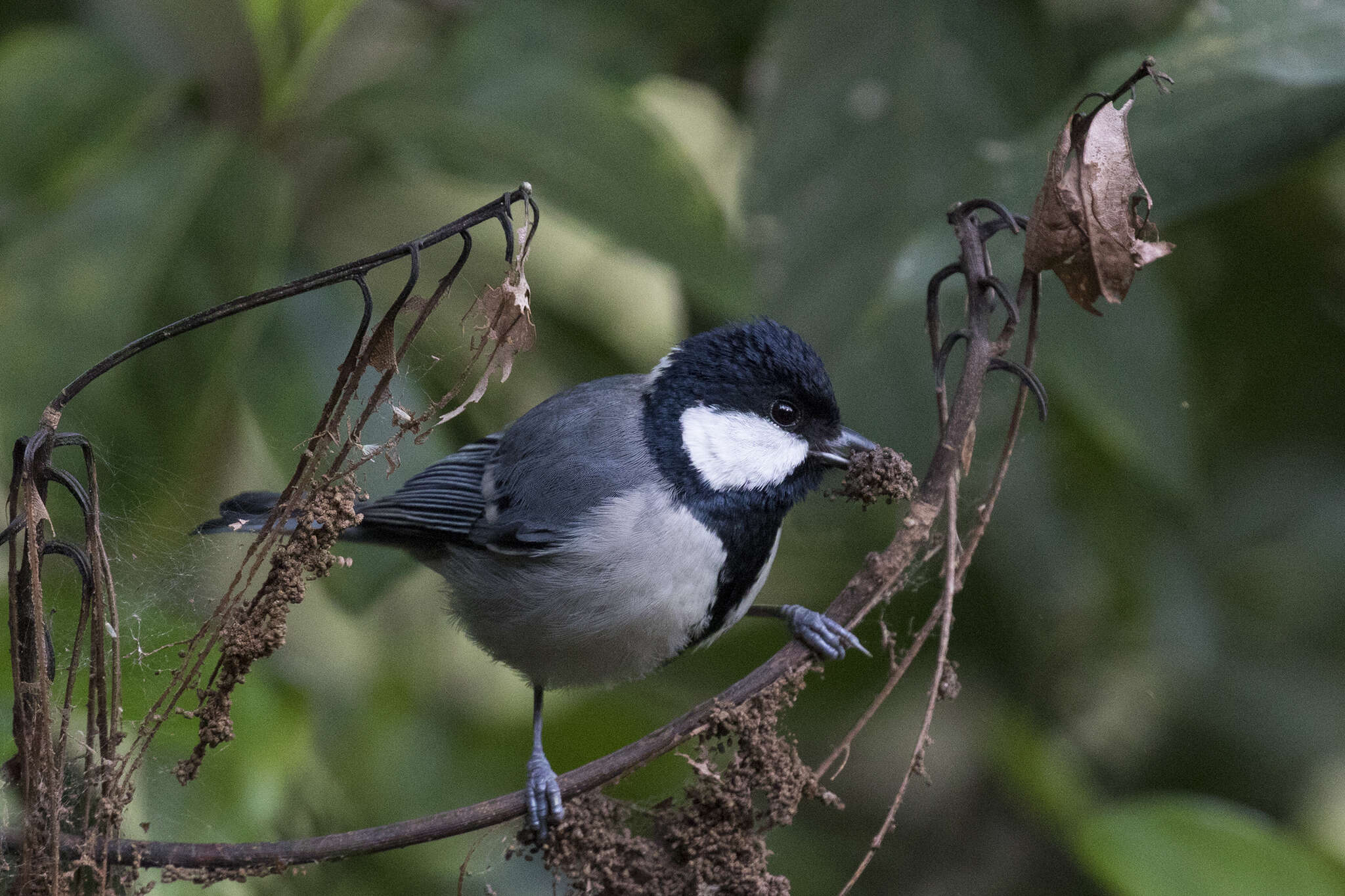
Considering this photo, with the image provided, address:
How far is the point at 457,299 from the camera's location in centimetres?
86

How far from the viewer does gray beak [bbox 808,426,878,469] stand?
4.14 feet

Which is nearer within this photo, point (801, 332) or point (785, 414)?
point (785, 414)

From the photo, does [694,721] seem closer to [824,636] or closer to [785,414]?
[824,636]

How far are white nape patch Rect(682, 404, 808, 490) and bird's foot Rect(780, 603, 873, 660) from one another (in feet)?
0.75

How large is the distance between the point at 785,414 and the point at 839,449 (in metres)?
0.07

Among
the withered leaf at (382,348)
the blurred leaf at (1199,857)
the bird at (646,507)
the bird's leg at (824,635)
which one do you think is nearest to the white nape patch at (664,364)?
the bird at (646,507)

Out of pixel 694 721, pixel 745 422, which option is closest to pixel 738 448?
pixel 745 422

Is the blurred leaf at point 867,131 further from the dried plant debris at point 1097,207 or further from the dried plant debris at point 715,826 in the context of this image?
the dried plant debris at point 715,826

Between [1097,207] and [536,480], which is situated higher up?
[536,480]

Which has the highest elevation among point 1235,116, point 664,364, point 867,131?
point 867,131

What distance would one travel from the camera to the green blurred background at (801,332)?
1.37 m

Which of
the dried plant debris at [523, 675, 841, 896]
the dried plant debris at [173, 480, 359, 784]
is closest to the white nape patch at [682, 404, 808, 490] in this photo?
the dried plant debris at [523, 675, 841, 896]

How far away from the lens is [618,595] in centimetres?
124

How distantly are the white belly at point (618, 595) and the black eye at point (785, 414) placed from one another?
0.15 m
